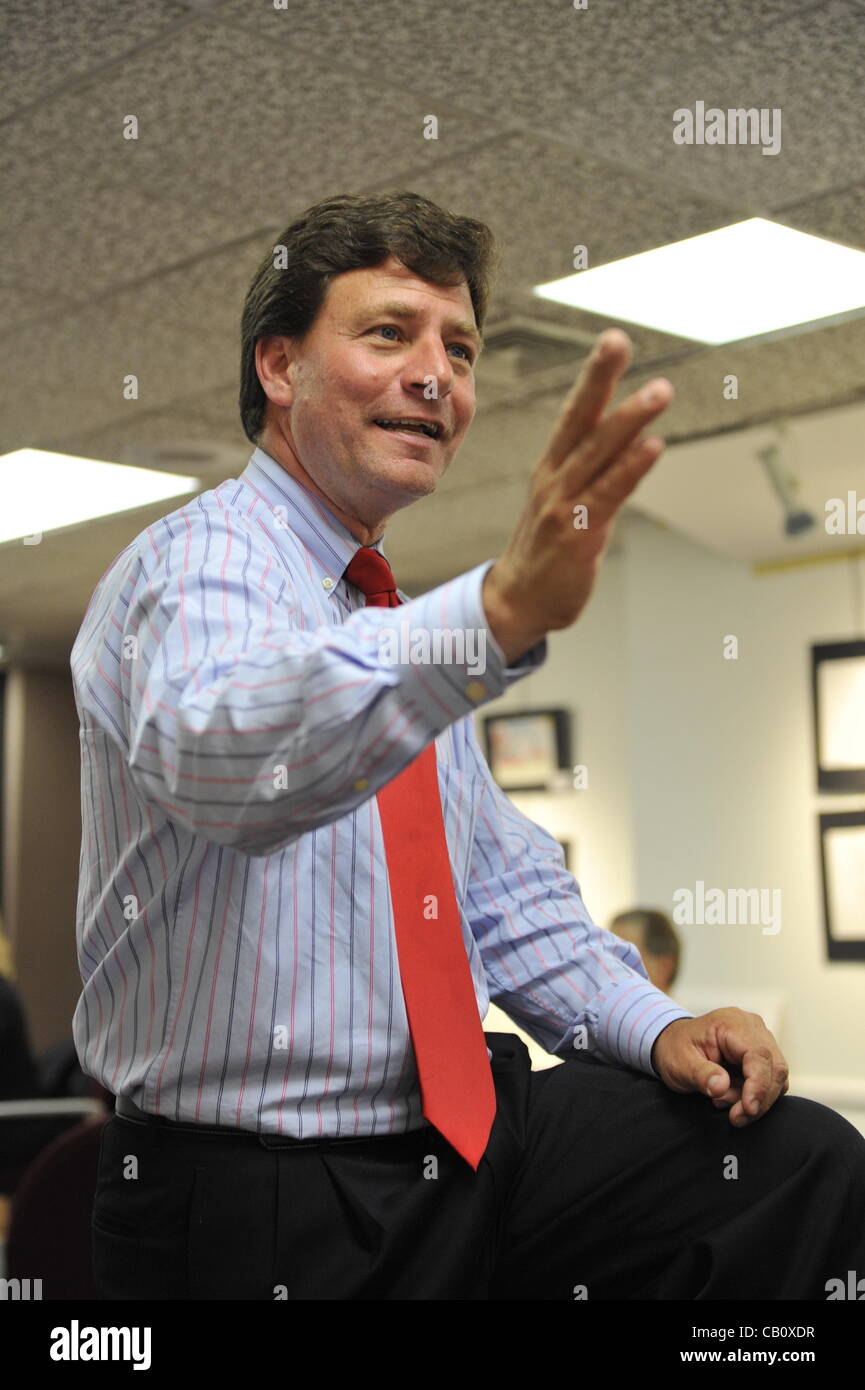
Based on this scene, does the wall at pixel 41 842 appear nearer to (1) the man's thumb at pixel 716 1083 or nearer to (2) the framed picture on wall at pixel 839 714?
(2) the framed picture on wall at pixel 839 714

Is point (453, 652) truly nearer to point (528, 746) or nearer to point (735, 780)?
point (735, 780)

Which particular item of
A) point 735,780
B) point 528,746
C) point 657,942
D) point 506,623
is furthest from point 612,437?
point 528,746

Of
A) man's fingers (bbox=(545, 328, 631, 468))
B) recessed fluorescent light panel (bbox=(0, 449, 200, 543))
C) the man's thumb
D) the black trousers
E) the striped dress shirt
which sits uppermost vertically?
recessed fluorescent light panel (bbox=(0, 449, 200, 543))

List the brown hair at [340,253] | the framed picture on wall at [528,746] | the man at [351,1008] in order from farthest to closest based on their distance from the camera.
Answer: the framed picture on wall at [528,746]
the brown hair at [340,253]
the man at [351,1008]

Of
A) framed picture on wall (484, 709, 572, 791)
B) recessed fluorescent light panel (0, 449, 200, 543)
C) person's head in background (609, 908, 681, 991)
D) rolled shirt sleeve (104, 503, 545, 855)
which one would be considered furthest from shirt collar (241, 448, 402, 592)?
framed picture on wall (484, 709, 572, 791)

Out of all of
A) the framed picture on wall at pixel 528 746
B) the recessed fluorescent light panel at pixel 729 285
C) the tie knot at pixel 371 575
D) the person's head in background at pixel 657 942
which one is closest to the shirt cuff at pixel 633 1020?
the tie knot at pixel 371 575

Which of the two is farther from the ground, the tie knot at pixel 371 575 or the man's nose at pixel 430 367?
the man's nose at pixel 430 367

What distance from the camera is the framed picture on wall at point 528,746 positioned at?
6.38m

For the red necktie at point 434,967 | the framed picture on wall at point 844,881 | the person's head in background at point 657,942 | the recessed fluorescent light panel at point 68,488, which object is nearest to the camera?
the red necktie at point 434,967

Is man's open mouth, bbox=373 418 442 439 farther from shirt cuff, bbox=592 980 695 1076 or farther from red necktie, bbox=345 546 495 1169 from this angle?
shirt cuff, bbox=592 980 695 1076

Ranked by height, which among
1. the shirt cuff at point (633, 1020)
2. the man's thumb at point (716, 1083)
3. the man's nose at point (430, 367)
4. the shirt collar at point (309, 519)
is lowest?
the man's thumb at point (716, 1083)

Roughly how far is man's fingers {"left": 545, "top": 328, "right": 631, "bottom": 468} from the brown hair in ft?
1.95

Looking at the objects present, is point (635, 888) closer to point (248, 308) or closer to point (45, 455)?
point (45, 455)

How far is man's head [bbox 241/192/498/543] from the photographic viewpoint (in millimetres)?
1326
